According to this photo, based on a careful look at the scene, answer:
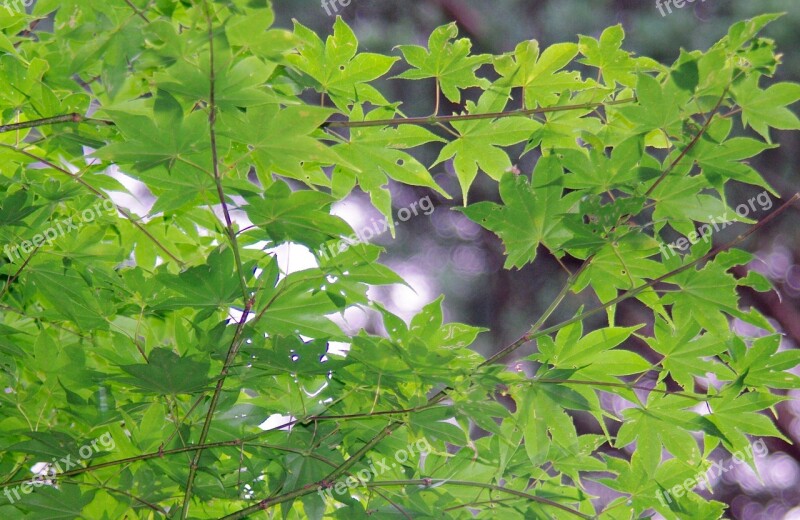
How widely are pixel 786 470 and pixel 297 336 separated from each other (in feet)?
11.6

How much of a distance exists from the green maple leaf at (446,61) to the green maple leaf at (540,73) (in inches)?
1.4

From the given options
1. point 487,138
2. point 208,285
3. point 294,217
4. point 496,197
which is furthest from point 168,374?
point 496,197

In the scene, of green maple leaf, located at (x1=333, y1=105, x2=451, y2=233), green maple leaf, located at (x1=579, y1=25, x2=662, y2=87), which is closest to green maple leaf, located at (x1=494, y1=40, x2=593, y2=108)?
green maple leaf, located at (x1=579, y1=25, x2=662, y2=87)

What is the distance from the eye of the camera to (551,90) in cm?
101

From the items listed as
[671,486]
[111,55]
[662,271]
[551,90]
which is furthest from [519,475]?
[111,55]

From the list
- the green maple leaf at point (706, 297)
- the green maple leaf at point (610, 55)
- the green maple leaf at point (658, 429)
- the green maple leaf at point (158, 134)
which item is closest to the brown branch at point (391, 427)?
the green maple leaf at point (706, 297)

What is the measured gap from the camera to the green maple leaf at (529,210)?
2.93 feet

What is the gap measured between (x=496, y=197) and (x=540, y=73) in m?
2.23

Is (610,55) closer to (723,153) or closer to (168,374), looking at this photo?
(723,153)

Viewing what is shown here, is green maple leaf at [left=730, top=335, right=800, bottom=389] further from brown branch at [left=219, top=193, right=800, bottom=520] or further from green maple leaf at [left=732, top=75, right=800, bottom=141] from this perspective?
green maple leaf at [left=732, top=75, right=800, bottom=141]

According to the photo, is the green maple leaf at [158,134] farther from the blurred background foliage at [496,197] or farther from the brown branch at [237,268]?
the blurred background foliage at [496,197]

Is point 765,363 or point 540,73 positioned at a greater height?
point 540,73

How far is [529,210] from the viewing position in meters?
0.92

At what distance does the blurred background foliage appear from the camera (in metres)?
3.27
